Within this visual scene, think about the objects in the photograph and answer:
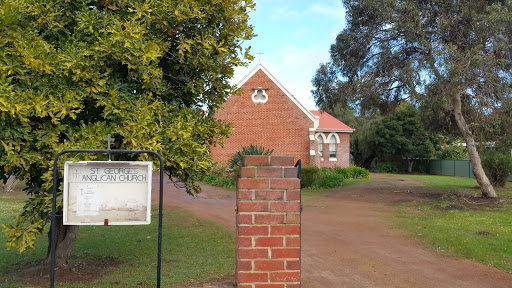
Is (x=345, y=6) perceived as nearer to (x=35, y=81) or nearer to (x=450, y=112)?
(x=450, y=112)

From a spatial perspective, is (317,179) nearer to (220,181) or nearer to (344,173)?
(220,181)

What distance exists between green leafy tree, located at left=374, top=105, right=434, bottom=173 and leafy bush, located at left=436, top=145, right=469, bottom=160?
350 cm

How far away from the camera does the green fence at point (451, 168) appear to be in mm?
35875

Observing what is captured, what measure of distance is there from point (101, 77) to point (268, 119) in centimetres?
2278

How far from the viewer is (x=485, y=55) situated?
48.7ft

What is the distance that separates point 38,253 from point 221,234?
4.06 meters

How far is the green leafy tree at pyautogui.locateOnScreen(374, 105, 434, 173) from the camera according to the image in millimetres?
39816

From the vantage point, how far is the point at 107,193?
12.2ft

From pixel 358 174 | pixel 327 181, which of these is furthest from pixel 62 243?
pixel 358 174

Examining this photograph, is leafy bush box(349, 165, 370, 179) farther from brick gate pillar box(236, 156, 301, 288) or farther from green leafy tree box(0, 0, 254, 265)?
brick gate pillar box(236, 156, 301, 288)

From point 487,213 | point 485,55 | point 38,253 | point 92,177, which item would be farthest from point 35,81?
point 485,55

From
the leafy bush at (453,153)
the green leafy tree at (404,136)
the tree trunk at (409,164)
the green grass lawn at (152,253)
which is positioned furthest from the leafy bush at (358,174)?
the green grass lawn at (152,253)

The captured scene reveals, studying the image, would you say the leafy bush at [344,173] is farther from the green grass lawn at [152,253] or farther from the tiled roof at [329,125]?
the green grass lawn at [152,253]

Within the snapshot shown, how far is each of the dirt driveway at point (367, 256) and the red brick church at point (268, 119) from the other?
13231 mm
